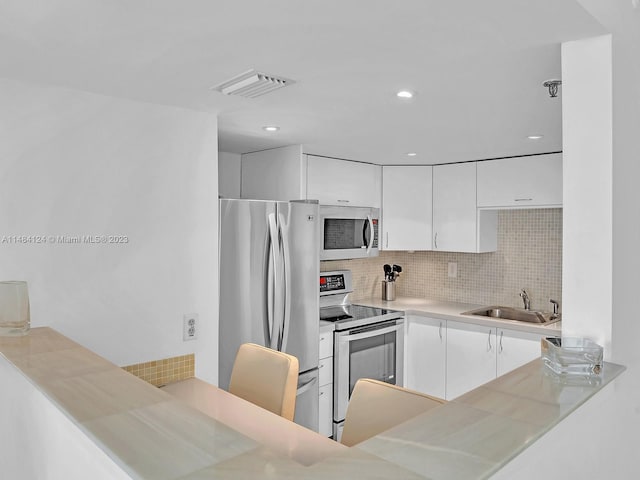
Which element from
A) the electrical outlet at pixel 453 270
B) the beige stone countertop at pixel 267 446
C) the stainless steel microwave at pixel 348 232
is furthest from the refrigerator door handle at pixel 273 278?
the electrical outlet at pixel 453 270

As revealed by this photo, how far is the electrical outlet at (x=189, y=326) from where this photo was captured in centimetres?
237

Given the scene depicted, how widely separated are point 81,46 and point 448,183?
127 inches

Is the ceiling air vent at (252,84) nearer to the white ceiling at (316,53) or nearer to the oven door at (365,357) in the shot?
the white ceiling at (316,53)

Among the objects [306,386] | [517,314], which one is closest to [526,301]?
[517,314]

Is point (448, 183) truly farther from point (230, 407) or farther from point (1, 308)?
point (1, 308)

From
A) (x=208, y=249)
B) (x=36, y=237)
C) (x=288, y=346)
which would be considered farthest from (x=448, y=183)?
(x=36, y=237)

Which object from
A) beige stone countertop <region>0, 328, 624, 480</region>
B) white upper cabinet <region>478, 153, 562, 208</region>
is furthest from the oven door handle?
beige stone countertop <region>0, 328, 624, 480</region>

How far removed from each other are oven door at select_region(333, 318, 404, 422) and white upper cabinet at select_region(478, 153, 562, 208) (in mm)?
1267

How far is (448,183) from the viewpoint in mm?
4195

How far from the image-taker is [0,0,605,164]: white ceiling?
1.30 meters

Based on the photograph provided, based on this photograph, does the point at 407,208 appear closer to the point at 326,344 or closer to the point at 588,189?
the point at 326,344

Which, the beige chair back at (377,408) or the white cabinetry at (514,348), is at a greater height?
the beige chair back at (377,408)

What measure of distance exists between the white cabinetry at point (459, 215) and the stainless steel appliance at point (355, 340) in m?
0.79

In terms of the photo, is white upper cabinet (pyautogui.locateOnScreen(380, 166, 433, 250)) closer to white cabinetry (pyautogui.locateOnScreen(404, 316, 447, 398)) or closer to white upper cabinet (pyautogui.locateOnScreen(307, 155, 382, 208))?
white upper cabinet (pyautogui.locateOnScreen(307, 155, 382, 208))
